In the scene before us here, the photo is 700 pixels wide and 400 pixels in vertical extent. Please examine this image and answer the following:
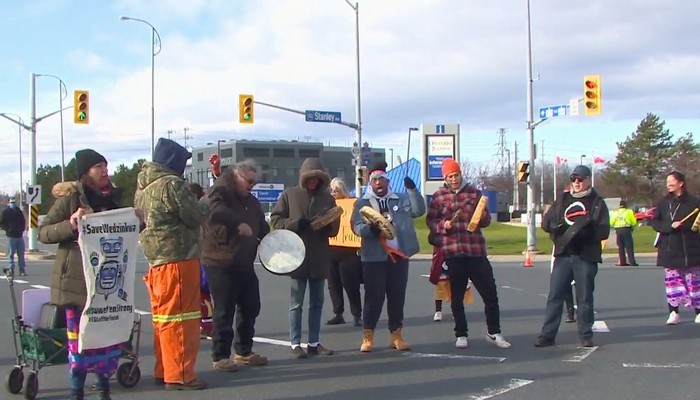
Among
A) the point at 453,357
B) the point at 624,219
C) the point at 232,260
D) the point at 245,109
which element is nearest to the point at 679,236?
the point at 453,357

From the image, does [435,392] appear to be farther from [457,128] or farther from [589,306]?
[457,128]

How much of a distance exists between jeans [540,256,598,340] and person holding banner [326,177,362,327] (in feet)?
8.78

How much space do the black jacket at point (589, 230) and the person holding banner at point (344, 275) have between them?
274cm

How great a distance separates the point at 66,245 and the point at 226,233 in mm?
1672

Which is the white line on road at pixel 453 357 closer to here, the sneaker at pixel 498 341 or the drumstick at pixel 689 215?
the sneaker at pixel 498 341

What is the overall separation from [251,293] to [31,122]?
28463 mm

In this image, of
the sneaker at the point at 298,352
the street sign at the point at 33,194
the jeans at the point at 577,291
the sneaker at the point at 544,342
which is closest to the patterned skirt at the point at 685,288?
the jeans at the point at 577,291

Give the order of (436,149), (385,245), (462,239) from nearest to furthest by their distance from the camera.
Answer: (385,245), (462,239), (436,149)

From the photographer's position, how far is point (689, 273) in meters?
10.3

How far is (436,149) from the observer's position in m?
49.0

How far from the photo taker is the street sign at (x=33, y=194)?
29609 millimetres

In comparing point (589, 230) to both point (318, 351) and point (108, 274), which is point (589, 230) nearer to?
point (318, 351)

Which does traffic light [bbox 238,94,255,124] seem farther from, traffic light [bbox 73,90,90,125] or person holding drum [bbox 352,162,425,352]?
person holding drum [bbox 352,162,425,352]

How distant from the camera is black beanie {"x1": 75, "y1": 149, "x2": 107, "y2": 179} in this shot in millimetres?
6219
